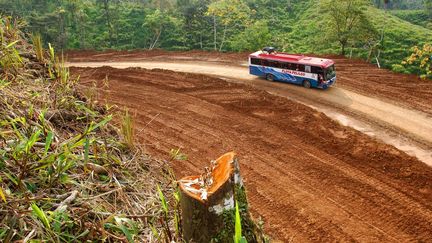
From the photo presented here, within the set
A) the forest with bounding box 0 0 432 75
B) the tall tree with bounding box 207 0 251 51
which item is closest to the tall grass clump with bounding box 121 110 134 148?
the forest with bounding box 0 0 432 75

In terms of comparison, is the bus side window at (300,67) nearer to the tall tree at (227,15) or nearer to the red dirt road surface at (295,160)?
the red dirt road surface at (295,160)

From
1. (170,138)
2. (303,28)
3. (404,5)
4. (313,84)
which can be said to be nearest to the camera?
(170,138)

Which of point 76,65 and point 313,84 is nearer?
point 313,84

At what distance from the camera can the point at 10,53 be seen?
6.18m

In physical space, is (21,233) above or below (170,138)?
above

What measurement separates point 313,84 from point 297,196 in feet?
34.1

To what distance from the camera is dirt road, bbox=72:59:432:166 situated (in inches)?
623

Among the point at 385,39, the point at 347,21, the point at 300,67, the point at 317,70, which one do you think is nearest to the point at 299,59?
the point at 300,67

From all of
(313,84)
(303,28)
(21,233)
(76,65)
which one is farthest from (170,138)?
(303,28)

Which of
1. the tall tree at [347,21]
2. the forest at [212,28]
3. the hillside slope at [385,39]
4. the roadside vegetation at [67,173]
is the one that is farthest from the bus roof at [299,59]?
the roadside vegetation at [67,173]

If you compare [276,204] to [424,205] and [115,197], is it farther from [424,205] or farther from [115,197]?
[115,197]

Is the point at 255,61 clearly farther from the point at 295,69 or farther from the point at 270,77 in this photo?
the point at 295,69

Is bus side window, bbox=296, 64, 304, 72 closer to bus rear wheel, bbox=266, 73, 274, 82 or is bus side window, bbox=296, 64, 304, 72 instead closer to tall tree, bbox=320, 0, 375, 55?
bus rear wheel, bbox=266, 73, 274, 82

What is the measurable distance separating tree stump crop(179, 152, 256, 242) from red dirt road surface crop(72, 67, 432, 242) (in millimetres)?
A: 6149
